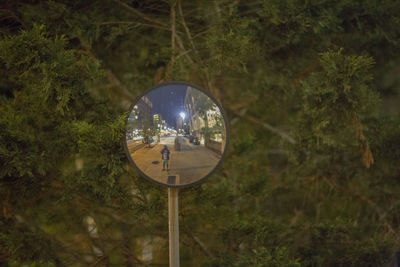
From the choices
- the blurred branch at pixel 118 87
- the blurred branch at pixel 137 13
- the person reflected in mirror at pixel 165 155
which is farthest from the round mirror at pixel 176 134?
the blurred branch at pixel 118 87

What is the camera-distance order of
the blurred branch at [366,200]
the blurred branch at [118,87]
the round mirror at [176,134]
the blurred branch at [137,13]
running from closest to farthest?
the round mirror at [176,134] → the blurred branch at [137,13] → the blurred branch at [366,200] → the blurred branch at [118,87]

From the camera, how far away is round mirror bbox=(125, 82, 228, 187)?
176cm

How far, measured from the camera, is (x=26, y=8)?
2.44 m

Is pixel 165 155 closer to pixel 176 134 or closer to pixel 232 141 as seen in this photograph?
pixel 176 134

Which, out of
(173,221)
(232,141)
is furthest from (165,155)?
(232,141)

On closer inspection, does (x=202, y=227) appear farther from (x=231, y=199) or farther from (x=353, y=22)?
(x=353, y=22)

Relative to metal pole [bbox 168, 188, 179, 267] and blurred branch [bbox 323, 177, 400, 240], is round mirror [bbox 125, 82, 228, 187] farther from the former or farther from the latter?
blurred branch [bbox 323, 177, 400, 240]

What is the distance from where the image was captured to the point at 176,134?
185 cm

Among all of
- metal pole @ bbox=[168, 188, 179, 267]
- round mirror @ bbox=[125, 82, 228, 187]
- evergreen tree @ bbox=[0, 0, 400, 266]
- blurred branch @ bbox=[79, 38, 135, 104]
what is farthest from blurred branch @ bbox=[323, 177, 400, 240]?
blurred branch @ bbox=[79, 38, 135, 104]

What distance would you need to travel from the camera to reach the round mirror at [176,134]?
5.76ft

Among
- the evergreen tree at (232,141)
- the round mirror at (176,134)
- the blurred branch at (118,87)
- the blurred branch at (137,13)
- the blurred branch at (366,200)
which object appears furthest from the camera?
the blurred branch at (118,87)

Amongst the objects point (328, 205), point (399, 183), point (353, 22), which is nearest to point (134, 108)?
point (353, 22)

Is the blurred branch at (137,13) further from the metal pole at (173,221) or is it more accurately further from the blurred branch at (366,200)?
the blurred branch at (366,200)

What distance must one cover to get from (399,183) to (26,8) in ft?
11.1
